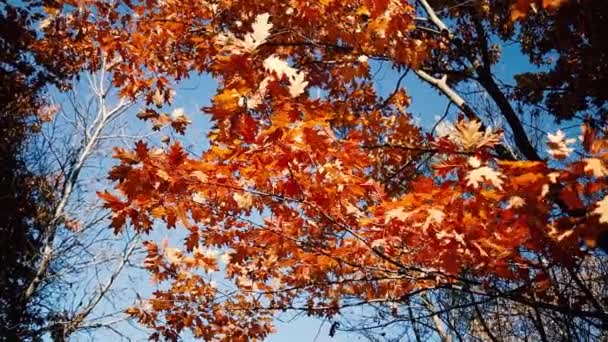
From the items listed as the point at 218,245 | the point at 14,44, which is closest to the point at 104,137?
the point at 14,44

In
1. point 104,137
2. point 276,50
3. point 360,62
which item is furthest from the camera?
point 104,137

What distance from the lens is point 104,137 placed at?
1117cm

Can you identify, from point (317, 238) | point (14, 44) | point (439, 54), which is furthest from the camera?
point (14, 44)

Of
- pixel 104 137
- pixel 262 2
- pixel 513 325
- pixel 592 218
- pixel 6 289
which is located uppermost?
pixel 104 137

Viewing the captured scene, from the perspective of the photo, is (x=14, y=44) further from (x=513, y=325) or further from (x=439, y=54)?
(x=513, y=325)

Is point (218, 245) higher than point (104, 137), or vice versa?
point (104, 137)

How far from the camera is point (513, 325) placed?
6566mm

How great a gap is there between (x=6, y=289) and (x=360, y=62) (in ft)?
29.4

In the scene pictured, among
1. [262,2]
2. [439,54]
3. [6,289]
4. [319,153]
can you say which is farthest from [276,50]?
[6,289]

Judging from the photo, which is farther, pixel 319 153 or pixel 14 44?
pixel 14 44

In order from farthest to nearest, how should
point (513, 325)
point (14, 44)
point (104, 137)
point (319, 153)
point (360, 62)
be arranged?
point (104, 137) < point (14, 44) < point (513, 325) < point (360, 62) < point (319, 153)

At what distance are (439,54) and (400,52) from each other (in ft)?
5.92

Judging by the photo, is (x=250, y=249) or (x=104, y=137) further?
(x=104, y=137)

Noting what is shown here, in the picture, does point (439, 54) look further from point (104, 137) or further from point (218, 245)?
point (104, 137)
